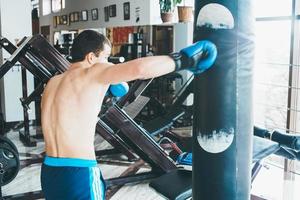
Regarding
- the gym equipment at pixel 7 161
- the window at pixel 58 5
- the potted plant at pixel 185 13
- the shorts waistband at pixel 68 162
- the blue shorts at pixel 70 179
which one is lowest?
the gym equipment at pixel 7 161

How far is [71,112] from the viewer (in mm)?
2121

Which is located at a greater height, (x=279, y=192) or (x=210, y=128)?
(x=210, y=128)

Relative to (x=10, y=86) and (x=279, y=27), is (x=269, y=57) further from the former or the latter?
(x=10, y=86)

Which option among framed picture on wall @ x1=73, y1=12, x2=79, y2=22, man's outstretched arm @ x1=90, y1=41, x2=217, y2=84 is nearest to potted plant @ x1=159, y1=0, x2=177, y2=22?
framed picture on wall @ x1=73, y1=12, x2=79, y2=22

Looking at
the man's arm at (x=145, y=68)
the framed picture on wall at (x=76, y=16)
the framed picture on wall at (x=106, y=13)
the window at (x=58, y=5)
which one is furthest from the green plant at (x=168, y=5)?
the window at (x=58, y=5)

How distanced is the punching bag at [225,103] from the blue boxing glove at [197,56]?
3cm

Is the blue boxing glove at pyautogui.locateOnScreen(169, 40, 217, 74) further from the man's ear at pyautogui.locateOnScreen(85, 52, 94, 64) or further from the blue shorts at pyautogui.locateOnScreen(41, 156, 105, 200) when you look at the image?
→ the blue shorts at pyautogui.locateOnScreen(41, 156, 105, 200)

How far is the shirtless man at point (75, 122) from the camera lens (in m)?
2.10

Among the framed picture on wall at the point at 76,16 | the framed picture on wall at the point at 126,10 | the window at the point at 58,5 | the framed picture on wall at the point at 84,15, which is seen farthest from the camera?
the window at the point at 58,5

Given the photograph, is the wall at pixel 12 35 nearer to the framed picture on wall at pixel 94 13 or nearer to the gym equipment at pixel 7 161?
the framed picture on wall at pixel 94 13

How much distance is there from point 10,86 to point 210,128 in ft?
17.8

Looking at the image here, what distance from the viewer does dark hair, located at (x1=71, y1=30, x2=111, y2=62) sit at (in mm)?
2204

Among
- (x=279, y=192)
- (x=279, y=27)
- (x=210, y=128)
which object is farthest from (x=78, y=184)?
(x=279, y=27)

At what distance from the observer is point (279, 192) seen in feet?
12.9
